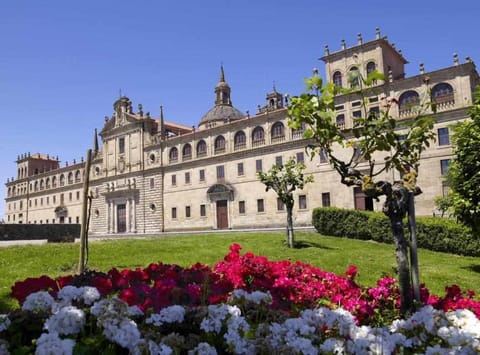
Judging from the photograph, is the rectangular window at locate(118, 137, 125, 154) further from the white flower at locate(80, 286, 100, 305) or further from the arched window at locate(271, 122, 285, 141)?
the white flower at locate(80, 286, 100, 305)

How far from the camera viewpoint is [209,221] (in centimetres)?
4428

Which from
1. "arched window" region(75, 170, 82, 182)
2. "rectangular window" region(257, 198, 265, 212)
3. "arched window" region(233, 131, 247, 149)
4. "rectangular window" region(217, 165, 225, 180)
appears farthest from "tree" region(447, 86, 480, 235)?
"arched window" region(75, 170, 82, 182)

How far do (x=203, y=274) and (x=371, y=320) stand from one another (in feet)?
7.76

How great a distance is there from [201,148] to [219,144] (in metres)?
2.79

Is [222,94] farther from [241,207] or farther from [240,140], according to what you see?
[241,207]

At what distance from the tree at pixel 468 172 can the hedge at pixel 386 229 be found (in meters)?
3.28

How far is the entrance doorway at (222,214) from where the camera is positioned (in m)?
43.2

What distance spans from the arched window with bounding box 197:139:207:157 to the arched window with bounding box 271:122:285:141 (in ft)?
31.8

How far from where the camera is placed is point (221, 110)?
59875 mm

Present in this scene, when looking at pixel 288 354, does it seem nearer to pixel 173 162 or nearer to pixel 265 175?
pixel 265 175

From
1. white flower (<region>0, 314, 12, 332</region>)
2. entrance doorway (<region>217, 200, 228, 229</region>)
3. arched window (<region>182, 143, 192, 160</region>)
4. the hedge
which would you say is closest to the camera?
white flower (<region>0, 314, 12, 332</region>)

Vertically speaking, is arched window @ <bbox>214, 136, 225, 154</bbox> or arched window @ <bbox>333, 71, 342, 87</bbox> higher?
arched window @ <bbox>333, 71, 342, 87</bbox>

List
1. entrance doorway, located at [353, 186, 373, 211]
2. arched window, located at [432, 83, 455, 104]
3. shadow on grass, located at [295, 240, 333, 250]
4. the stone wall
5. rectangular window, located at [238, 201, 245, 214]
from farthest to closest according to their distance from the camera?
1. rectangular window, located at [238, 201, 245, 214]
2. entrance doorway, located at [353, 186, 373, 211]
3. arched window, located at [432, 83, 455, 104]
4. the stone wall
5. shadow on grass, located at [295, 240, 333, 250]

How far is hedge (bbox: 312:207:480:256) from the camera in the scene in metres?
19.1
